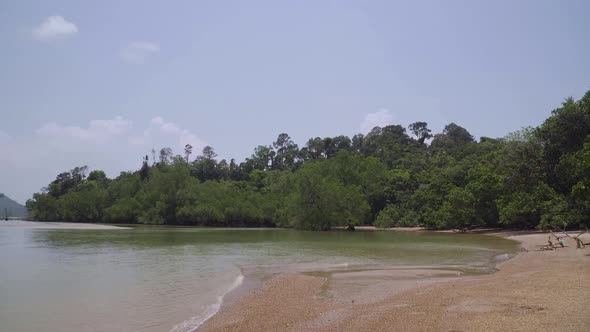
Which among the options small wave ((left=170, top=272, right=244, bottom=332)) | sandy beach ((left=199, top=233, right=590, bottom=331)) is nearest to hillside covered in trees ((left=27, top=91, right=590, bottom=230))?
sandy beach ((left=199, top=233, right=590, bottom=331))

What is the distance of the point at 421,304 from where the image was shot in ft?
43.5

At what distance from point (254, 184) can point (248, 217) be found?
92.5 ft

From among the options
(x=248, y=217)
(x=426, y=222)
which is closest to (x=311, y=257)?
(x=426, y=222)

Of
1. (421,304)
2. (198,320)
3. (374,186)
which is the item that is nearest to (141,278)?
(198,320)

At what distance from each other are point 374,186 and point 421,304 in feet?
250

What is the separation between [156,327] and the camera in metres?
12.8

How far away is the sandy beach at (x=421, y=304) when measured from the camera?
1086cm

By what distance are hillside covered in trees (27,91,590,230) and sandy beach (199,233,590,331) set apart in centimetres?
1047

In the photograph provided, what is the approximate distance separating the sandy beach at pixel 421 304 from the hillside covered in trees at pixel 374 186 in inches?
412

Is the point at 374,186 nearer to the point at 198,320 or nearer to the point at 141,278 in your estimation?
the point at 141,278

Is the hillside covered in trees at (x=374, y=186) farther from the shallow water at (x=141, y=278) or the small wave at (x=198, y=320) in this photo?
the small wave at (x=198, y=320)

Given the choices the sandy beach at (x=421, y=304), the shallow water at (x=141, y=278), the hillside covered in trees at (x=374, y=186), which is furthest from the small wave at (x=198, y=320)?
the hillside covered in trees at (x=374, y=186)

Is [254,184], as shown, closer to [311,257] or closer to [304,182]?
[304,182]

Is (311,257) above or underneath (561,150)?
underneath
